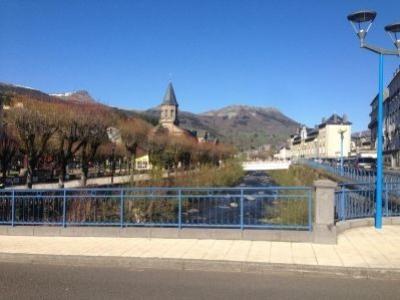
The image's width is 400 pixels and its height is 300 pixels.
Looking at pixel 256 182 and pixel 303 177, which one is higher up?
pixel 303 177

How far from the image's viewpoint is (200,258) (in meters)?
10.1

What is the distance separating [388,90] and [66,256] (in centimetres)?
9810

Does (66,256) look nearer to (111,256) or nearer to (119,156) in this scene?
(111,256)

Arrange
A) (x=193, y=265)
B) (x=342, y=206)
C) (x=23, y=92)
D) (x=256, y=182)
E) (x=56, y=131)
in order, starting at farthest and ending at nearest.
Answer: (x=256, y=182) → (x=23, y=92) → (x=56, y=131) → (x=342, y=206) → (x=193, y=265)

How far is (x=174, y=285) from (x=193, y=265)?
1397 mm

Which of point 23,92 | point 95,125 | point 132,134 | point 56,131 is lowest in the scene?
point 56,131

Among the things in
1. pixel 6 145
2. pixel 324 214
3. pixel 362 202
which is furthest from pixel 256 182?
pixel 324 214

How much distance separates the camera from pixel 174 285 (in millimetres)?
8445

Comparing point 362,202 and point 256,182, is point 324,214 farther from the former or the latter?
point 256,182

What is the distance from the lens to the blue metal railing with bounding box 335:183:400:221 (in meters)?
14.4

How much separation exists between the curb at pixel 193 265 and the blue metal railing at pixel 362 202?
5085mm

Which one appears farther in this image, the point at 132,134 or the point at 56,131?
the point at 132,134

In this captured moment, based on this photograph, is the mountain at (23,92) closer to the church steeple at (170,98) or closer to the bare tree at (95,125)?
the bare tree at (95,125)

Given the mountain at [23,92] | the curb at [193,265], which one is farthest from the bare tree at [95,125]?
the curb at [193,265]
